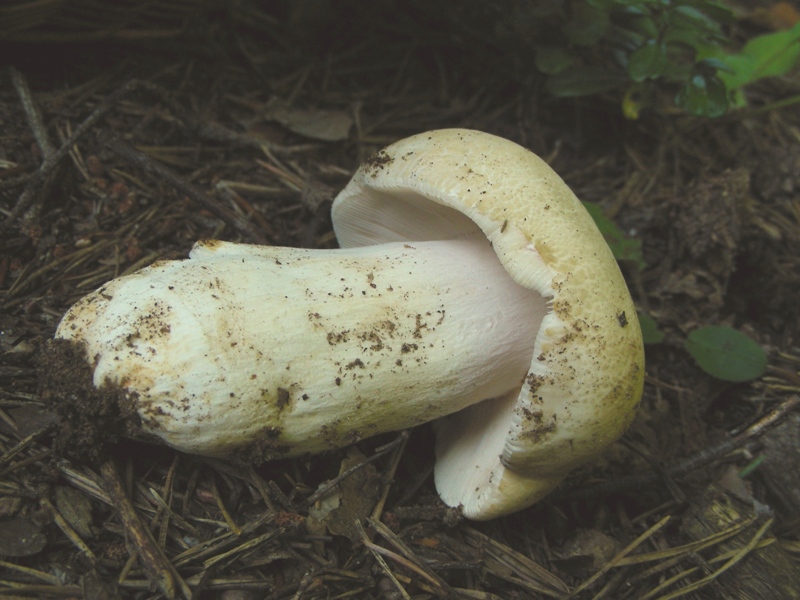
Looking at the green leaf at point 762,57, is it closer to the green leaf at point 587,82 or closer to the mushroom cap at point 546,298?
the green leaf at point 587,82

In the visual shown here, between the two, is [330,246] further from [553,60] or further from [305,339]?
[553,60]

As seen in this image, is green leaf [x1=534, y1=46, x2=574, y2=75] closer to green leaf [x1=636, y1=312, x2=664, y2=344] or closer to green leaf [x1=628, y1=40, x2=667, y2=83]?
green leaf [x1=628, y1=40, x2=667, y2=83]

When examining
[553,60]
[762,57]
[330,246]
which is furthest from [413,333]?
[762,57]

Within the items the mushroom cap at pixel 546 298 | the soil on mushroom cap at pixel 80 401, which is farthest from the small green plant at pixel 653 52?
the soil on mushroom cap at pixel 80 401

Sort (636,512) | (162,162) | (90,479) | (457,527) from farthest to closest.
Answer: (162,162) < (636,512) < (457,527) < (90,479)

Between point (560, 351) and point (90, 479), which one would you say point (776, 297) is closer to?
point (560, 351)

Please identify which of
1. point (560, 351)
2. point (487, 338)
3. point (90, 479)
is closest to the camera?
point (560, 351)

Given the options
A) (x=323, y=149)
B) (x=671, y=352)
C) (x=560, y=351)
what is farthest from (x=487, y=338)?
(x=323, y=149)
